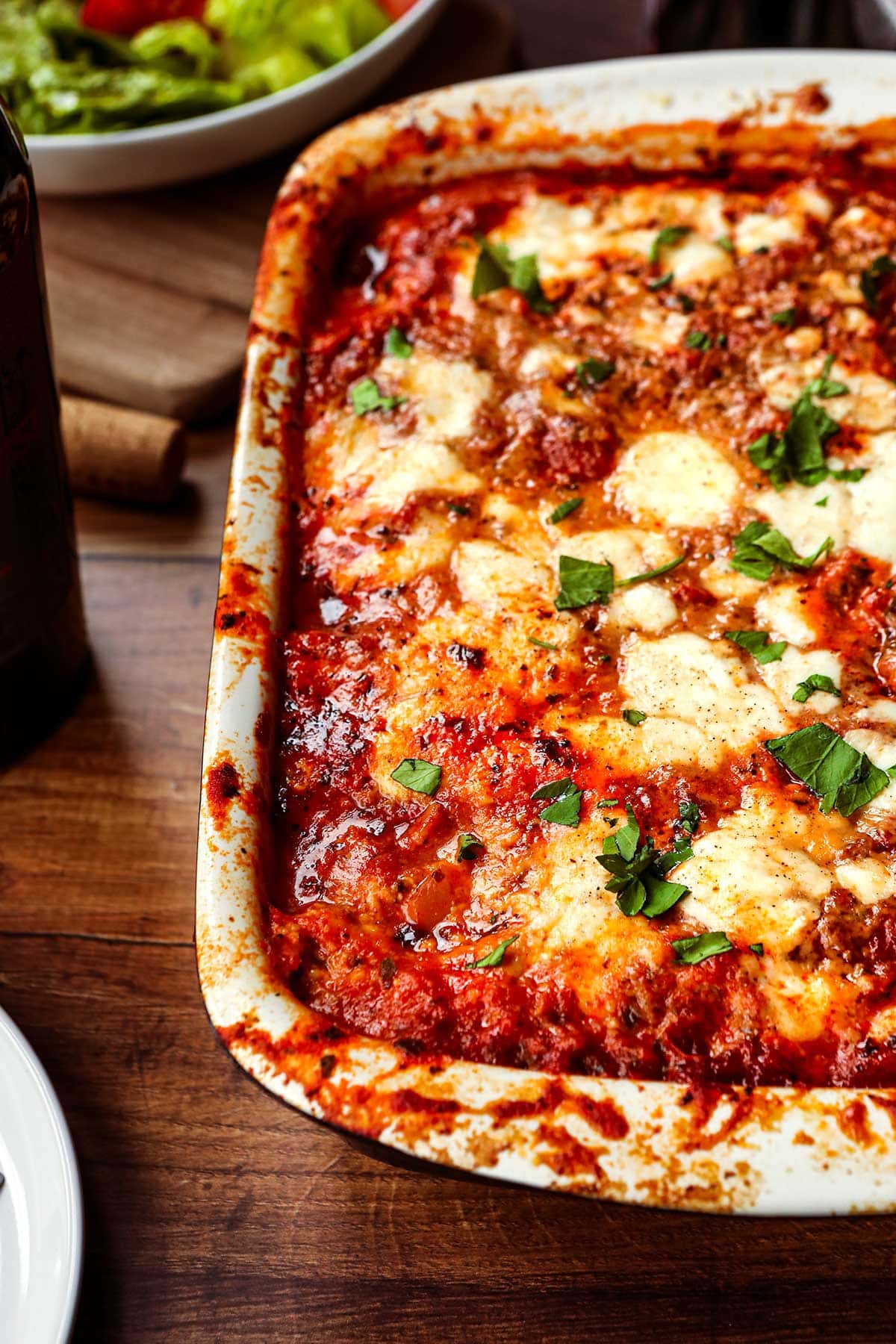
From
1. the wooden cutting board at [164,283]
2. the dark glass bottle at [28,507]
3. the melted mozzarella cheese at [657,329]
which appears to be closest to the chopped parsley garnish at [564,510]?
the melted mozzarella cheese at [657,329]

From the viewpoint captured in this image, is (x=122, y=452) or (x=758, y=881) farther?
(x=122, y=452)

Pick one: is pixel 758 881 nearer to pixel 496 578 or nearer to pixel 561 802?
pixel 561 802

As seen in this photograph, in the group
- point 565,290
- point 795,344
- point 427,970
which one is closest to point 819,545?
point 795,344

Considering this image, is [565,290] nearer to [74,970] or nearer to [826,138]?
[826,138]

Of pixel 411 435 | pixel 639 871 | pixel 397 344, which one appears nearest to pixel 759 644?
pixel 639 871

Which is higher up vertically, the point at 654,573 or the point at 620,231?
the point at 620,231

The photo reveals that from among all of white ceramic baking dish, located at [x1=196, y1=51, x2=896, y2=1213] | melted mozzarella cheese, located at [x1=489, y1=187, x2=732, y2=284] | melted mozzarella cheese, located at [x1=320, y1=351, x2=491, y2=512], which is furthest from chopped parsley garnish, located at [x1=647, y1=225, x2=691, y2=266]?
melted mozzarella cheese, located at [x1=320, y1=351, x2=491, y2=512]
